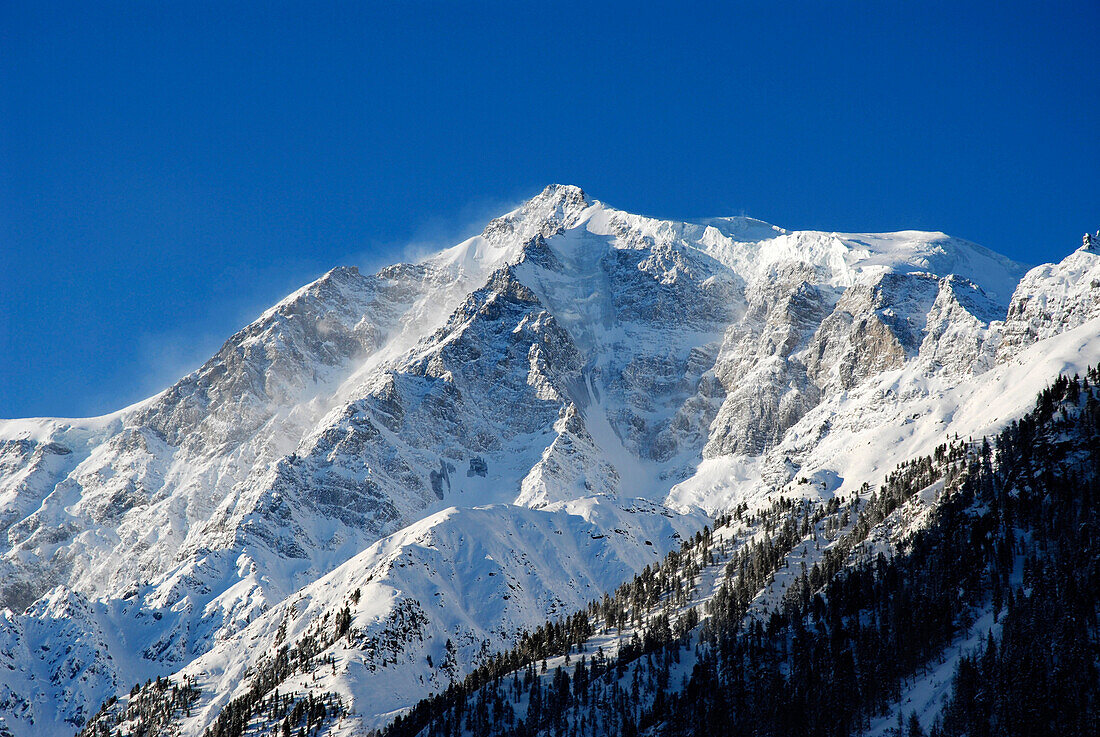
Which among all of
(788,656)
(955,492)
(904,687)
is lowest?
(904,687)

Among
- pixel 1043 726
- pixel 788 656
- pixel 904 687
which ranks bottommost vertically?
pixel 1043 726

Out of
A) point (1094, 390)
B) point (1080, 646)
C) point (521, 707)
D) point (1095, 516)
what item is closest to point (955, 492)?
point (1094, 390)

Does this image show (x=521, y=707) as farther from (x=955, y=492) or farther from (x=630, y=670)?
(x=955, y=492)

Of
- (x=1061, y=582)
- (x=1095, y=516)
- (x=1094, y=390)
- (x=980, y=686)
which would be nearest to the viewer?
→ (x=980, y=686)

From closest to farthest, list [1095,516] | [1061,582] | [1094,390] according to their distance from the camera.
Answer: [1061,582], [1095,516], [1094,390]

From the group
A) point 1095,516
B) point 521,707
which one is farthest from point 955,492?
point 521,707

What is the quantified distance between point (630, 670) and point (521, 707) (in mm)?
19549

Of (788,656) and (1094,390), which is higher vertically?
(1094,390)

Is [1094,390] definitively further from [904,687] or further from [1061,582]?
[904,687]

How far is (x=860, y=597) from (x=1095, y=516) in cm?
3720

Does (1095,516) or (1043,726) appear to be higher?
(1095,516)

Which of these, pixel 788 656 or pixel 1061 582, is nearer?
pixel 1061 582

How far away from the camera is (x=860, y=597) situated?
17212cm

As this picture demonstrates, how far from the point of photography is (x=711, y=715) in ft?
510
